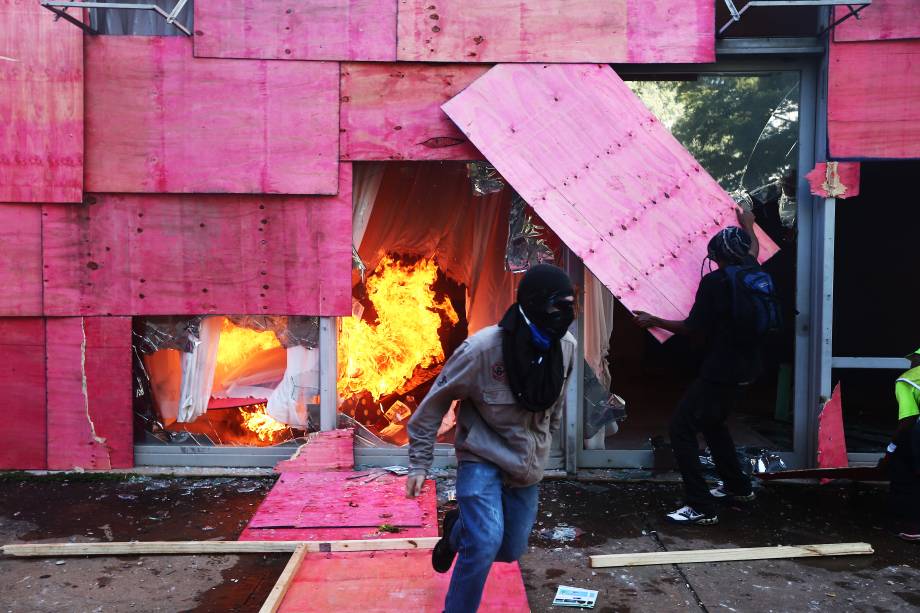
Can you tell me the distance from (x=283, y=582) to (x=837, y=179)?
17.0ft

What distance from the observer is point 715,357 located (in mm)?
5520

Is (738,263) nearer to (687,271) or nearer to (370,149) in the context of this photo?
(687,271)

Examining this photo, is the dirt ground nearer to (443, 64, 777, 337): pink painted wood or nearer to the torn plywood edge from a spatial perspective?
(443, 64, 777, 337): pink painted wood

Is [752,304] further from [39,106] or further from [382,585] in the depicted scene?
[39,106]

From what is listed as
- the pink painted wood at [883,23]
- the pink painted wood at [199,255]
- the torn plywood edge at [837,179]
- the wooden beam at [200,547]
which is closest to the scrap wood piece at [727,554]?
the wooden beam at [200,547]

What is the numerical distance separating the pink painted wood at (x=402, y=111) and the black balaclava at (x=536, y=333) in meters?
3.00

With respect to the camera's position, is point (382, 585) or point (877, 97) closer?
point (382, 585)

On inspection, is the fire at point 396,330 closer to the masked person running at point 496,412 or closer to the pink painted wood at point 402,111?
the pink painted wood at point 402,111

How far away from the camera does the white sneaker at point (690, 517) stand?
18.3 ft

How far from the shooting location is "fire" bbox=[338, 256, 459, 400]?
297 inches

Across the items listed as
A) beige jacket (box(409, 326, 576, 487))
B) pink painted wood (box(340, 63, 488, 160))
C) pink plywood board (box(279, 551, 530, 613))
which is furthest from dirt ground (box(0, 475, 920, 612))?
pink painted wood (box(340, 63, 488, 160))

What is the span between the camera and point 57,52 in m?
6.21

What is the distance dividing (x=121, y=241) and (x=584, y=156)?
3.88 metres

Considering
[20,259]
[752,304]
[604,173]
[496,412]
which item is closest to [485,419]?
[496,412]
